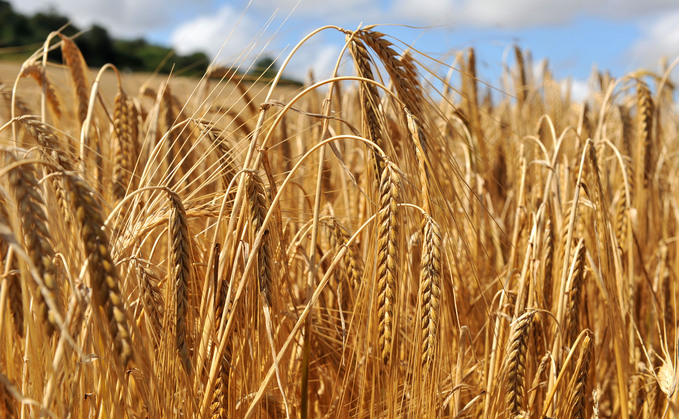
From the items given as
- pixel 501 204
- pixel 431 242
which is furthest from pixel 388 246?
pixel 501 204

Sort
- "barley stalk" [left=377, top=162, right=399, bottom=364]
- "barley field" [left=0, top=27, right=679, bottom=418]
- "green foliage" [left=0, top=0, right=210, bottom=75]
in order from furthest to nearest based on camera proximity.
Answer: "green foliage" [left=0, top=0, right=210, bottom=75], "barley stalk" [left=377, top=162, right=399, bottom=364], "barley field" [left=0, top=27, right=679, bottom=418]

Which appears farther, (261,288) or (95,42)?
(95,42)

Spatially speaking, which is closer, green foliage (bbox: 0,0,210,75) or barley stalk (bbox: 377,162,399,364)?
barley stalk (bbox: 377,162,399,364)

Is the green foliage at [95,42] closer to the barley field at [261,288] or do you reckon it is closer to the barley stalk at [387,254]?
the barley field at [261,288]

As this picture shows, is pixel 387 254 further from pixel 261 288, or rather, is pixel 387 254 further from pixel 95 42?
pixel 95 42

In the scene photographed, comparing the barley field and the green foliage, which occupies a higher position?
the green foliage

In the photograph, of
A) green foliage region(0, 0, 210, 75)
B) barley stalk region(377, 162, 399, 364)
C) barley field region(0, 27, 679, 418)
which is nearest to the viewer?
barley field region(0, 27, 679, 418)

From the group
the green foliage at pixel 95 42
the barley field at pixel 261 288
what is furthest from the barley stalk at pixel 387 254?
the green foliage at pixel 95 42

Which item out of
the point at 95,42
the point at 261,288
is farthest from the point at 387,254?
the point at 95,42

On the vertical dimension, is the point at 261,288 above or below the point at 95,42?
below

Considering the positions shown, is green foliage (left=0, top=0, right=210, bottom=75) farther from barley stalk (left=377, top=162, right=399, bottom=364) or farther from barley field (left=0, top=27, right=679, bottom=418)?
barley stalk (left=377, top=162, right=399, bottom=364)

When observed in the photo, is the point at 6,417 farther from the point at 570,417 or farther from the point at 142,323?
the point at 570,417

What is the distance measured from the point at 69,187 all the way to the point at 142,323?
47 centimetres

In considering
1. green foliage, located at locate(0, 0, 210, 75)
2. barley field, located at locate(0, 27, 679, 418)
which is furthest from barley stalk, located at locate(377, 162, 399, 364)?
green foliage, located at locate(0, 0, 210, 75)
